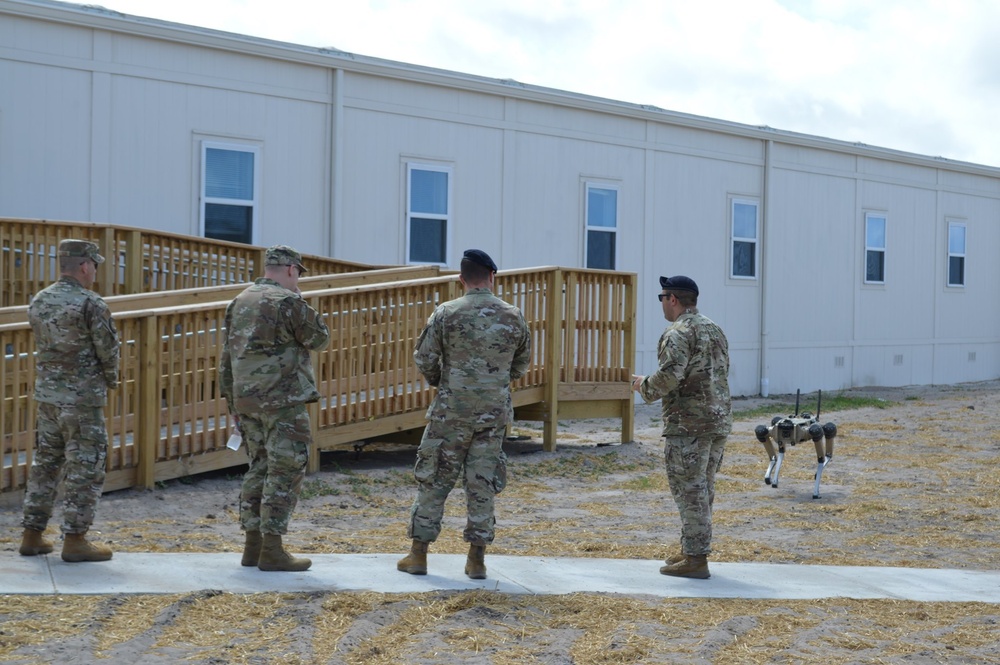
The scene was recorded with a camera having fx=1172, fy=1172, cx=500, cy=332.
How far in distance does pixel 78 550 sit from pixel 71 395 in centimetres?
83

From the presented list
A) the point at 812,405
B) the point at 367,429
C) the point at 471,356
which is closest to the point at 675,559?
the point at 471,356

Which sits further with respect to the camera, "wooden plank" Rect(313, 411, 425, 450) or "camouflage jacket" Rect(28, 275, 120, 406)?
"wooden plank" Rect(313, 411, 425, 450)

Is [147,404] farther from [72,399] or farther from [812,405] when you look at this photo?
[812,405]

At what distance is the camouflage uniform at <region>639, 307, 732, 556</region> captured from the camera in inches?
259

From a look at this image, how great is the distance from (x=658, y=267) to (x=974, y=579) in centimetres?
1158

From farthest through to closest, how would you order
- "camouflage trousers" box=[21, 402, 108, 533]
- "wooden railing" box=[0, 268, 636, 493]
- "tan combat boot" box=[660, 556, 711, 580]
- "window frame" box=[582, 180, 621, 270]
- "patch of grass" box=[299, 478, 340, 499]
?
"window frame" box=[582, 180, 621, 270], "patch of grass" box=[299, 478, 340, 499], "wooden railing" box=[0, 268, 636, 493], "tan combat boot" box=[660, 556, 711, 580], "camouflage trousers" box=[21, 402, 108, 533]

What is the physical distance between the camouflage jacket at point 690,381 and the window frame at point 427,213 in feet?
28.9

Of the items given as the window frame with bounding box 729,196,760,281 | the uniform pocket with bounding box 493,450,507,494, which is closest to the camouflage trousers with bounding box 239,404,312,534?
the uniform pocket with bounding box 493,450,507,494

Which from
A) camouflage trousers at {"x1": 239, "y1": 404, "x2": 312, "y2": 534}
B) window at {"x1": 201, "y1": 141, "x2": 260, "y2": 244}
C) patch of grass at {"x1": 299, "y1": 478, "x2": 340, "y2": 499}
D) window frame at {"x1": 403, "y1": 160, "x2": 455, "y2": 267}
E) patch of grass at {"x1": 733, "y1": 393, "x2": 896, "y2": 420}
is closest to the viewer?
camouflage trousers at {"x1": 239, "y1": 404, "x2": 312, "y2": 534}

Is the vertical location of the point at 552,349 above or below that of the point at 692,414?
above

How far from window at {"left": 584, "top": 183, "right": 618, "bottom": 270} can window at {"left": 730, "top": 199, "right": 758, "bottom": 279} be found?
2.91 meters

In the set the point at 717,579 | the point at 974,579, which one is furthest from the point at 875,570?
the point at 717,579

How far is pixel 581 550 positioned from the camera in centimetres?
764

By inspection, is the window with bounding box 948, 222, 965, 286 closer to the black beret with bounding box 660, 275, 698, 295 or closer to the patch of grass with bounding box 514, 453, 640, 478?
the patch of grass with bounding box 514, 453, 640, 478
